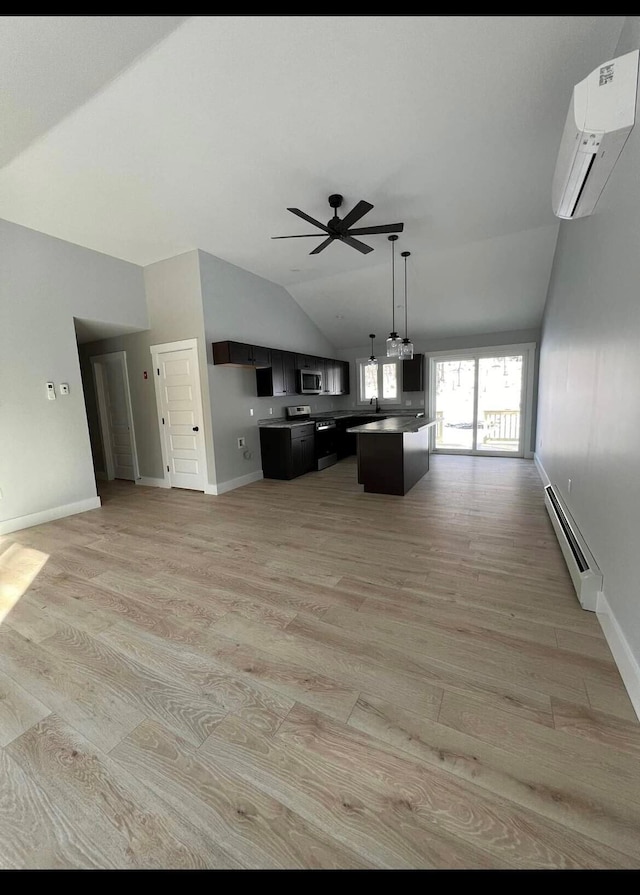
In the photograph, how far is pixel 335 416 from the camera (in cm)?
745

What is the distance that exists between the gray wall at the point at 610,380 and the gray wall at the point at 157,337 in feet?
13.8

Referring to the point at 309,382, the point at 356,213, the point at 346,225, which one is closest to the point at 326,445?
the point at 309,382

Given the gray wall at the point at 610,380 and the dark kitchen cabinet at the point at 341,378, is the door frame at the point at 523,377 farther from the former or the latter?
the gray wall at the point at 610,380

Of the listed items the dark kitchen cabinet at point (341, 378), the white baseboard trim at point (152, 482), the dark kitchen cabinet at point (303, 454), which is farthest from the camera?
the dark kitchen cabinet at point (341, 378)

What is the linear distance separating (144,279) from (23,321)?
5.80 ft

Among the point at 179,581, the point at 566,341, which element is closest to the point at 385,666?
the point at 179,581

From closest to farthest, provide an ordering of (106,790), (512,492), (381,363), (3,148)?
(106,790) → (3,148) → (512,492) → (381,363)

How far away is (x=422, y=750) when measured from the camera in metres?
1.27

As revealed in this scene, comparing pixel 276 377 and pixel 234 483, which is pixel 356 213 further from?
pixel 234 483

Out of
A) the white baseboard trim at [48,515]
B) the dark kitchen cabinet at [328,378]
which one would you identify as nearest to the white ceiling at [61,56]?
the white baseboard trim at [48,515]

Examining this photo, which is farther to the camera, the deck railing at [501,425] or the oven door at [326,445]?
the deck railing at [501,425]

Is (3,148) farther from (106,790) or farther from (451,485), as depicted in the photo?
(451,485)

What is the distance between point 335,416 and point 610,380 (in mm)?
5678

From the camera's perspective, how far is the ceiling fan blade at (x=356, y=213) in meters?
2.86
